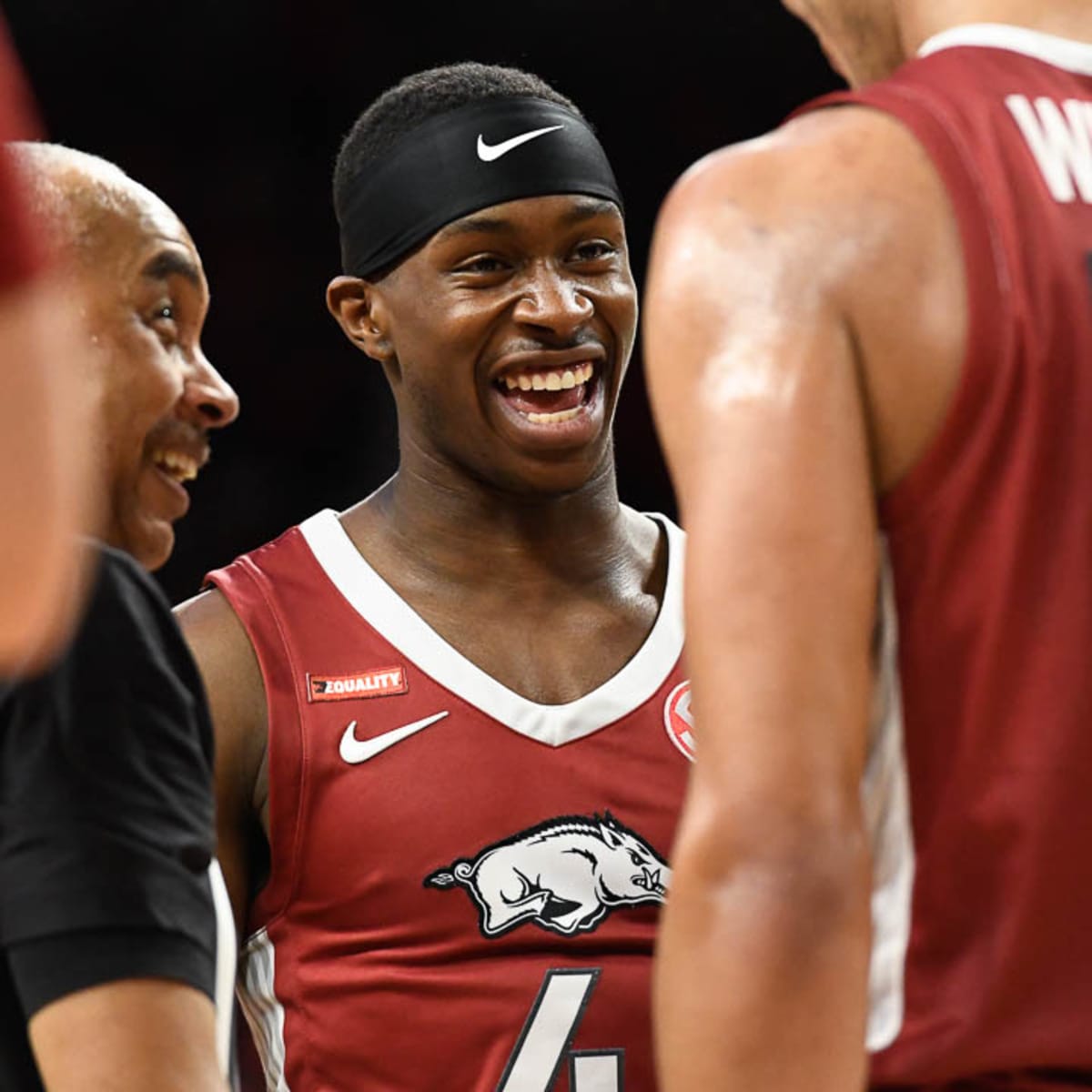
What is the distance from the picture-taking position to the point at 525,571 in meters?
3.04

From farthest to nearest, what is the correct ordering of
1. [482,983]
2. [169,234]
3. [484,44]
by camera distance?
[484,44] < [482,983] < [169,234]

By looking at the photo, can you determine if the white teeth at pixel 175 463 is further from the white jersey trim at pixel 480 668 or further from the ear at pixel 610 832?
the ear at pixel 610 832

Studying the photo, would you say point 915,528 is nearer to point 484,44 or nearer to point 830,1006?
point 830,1006

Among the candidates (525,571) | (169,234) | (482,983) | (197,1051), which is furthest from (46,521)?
(525,571)

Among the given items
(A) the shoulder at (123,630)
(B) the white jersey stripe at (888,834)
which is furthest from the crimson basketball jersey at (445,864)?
(B) the white jersey stripe at (888,834)

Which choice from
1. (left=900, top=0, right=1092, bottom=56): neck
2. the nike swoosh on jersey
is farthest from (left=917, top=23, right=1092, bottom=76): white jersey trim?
the nike swoosh on jersey

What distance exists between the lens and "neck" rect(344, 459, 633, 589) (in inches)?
120

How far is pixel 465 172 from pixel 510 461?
43 cm

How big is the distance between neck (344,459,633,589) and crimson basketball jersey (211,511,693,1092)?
0.13m

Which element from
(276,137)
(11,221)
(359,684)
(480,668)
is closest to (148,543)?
(359,684)

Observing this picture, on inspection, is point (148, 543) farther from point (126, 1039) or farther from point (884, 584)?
point (884, 584)

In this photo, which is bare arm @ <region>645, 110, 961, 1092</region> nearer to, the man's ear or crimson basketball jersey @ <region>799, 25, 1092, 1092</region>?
crimson basketball jersey @ <region>799, 25, 1092, 1092</region>

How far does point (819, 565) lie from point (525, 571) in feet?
5.38

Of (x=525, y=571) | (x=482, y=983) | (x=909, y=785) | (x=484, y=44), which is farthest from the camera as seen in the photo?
(x=484, y=44)
